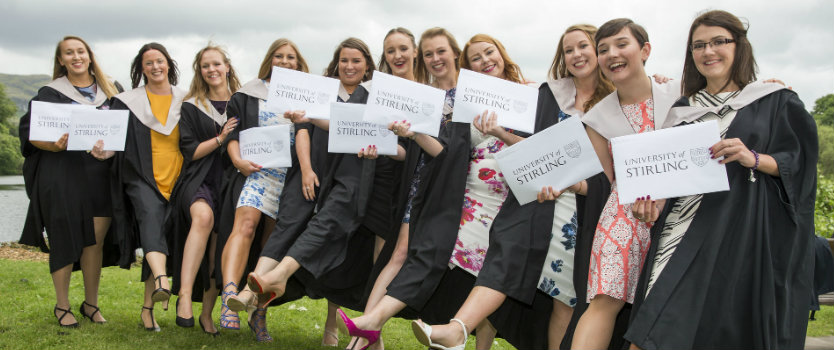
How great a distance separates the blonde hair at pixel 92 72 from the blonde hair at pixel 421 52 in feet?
10.5

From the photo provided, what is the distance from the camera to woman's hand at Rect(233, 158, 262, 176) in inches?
235

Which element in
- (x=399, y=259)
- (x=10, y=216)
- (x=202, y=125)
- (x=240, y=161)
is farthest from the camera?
(x=10, y=216)

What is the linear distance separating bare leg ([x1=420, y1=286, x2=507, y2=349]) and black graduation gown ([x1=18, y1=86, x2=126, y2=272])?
146 inches

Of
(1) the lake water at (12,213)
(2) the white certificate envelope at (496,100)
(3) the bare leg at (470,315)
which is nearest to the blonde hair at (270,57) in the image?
(2) the white certificate envelope at (496,100)

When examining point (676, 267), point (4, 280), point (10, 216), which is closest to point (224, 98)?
point (676, 267)

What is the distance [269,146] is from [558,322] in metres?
2.81

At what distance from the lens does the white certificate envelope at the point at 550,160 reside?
4.20m

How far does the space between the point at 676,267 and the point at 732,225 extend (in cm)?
37

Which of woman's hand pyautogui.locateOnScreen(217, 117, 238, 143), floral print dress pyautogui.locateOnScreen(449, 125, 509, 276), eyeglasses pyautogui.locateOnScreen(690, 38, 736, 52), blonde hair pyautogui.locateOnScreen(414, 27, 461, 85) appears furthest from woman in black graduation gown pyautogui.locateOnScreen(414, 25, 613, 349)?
woman's hand pyautogui.locateOnScreen(217, 117, 238, 143)

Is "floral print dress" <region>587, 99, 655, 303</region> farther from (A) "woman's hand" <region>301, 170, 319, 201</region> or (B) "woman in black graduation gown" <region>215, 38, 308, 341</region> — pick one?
(B) "woman in black graduation gown" <region>215, 38, 308, 341</region>

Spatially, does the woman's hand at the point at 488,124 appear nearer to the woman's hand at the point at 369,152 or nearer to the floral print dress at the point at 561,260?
the floral print dress at the point at 561,260

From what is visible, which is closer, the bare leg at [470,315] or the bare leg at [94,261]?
the bare leg at [470,315]

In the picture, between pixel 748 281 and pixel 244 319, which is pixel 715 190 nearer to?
pixel 748 281

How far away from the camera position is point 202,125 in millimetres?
6496
